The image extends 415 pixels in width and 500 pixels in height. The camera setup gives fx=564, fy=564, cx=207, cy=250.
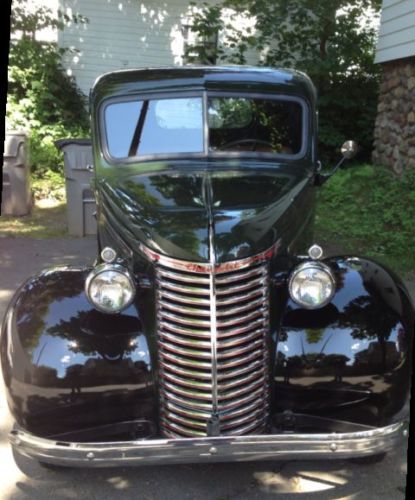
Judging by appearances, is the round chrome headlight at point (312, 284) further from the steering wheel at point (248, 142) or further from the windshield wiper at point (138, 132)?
the windshield wiper at point (138, 132)

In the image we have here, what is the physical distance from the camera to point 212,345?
2.57 m

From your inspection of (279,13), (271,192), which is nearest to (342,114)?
(279,13)

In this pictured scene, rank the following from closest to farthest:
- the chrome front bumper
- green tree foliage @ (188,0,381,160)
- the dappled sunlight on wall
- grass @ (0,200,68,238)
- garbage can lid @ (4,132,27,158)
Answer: the chrome front bumper → grass @ (0,200,68,238) → garbage can lid @ (4,132,27,158) → green tree foliage @ (188,0,381,160) → the dappled sunlight on wall

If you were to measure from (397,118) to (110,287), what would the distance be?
7.99 meters

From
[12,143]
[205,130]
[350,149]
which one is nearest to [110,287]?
[205,130]

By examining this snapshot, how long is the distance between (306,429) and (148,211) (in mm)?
1335

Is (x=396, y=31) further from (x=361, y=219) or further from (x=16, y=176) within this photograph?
(x=16, y=176)

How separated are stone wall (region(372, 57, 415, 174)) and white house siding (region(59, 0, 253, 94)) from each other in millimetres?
4437

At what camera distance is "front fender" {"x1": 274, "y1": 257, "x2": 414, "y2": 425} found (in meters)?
2.63

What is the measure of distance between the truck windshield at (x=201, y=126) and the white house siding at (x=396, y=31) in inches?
223

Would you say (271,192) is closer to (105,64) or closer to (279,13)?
(279,13)

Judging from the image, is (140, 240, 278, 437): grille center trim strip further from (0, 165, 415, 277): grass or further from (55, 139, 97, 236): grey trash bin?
(55, 139, 97, 236): grey trash bin

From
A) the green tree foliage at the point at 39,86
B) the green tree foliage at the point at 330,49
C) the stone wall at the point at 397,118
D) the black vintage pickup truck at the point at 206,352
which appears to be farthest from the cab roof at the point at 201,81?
the green tree foliage at the point at 330,49

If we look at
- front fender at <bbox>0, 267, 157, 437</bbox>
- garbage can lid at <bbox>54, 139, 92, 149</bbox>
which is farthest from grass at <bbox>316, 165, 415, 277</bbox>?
front fender at <bbox>0, 267, 157, 437</bbox>
